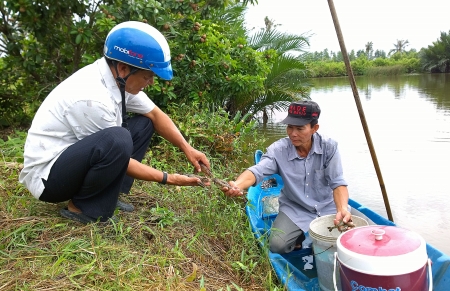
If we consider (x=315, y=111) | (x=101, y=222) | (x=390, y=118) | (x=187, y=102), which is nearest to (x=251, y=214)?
(x=315, y=111)

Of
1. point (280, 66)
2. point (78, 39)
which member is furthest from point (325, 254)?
point (280, 66)

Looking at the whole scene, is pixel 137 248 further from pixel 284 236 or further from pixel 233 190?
pixel 284 236

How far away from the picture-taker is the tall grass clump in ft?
7.01

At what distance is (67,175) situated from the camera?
7.91 ft

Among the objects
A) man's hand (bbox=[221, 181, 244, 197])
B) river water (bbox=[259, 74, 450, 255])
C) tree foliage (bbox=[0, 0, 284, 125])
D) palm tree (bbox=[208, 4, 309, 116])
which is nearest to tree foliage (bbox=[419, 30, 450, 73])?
river water (bbox=[259, 74, 450, 255])

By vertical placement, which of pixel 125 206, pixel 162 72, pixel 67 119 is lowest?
pixel 125 206

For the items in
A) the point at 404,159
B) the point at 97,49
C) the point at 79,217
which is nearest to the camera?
the point at 79,217

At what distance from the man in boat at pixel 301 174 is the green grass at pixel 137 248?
0.32 metres

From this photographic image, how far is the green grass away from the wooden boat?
81 millimetres

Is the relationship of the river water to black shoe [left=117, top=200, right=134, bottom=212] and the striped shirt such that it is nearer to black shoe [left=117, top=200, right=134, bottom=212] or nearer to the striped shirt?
the striped shirt

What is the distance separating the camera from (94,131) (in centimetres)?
248

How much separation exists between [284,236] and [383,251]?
3.62ft

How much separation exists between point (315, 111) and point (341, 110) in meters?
9.31

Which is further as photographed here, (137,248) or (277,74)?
(277,74)
